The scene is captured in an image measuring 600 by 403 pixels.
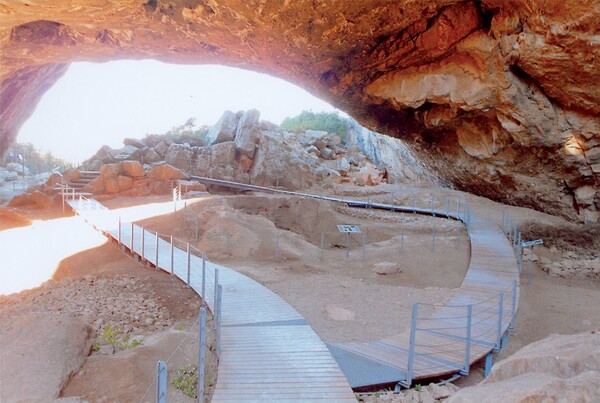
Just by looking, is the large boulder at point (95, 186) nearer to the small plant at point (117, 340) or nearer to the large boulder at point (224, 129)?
the large boulder at point (224, 129)

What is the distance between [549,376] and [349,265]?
10445 millimetres

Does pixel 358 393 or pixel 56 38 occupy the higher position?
pixel 56 38

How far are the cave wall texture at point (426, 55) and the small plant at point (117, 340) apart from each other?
25.2 ft

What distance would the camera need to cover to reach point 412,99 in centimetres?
1481

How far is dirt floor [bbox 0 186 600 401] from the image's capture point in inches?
337

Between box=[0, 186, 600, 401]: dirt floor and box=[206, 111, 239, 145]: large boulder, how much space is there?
9691 mm

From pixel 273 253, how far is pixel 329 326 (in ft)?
19.6

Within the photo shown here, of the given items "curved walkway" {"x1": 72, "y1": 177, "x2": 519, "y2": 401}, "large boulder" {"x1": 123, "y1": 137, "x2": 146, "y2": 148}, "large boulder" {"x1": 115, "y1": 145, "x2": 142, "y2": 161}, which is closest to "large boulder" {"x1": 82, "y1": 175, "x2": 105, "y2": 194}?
"large boulder" {"x1": 115, "y1": 145, "x2": 142, "y2": 161}

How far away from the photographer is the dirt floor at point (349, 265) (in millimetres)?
8570

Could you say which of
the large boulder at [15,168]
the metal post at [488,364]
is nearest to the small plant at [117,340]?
the metal post at [488,364]

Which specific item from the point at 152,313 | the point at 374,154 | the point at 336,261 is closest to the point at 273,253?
the point at 336,261

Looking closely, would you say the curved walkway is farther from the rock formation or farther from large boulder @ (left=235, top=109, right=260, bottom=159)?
large boulder @ (left=235, top=109, right=260, bottom=159)

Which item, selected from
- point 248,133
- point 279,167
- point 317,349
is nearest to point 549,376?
point 317,349

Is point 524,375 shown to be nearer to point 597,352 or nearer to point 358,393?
point 597,352
